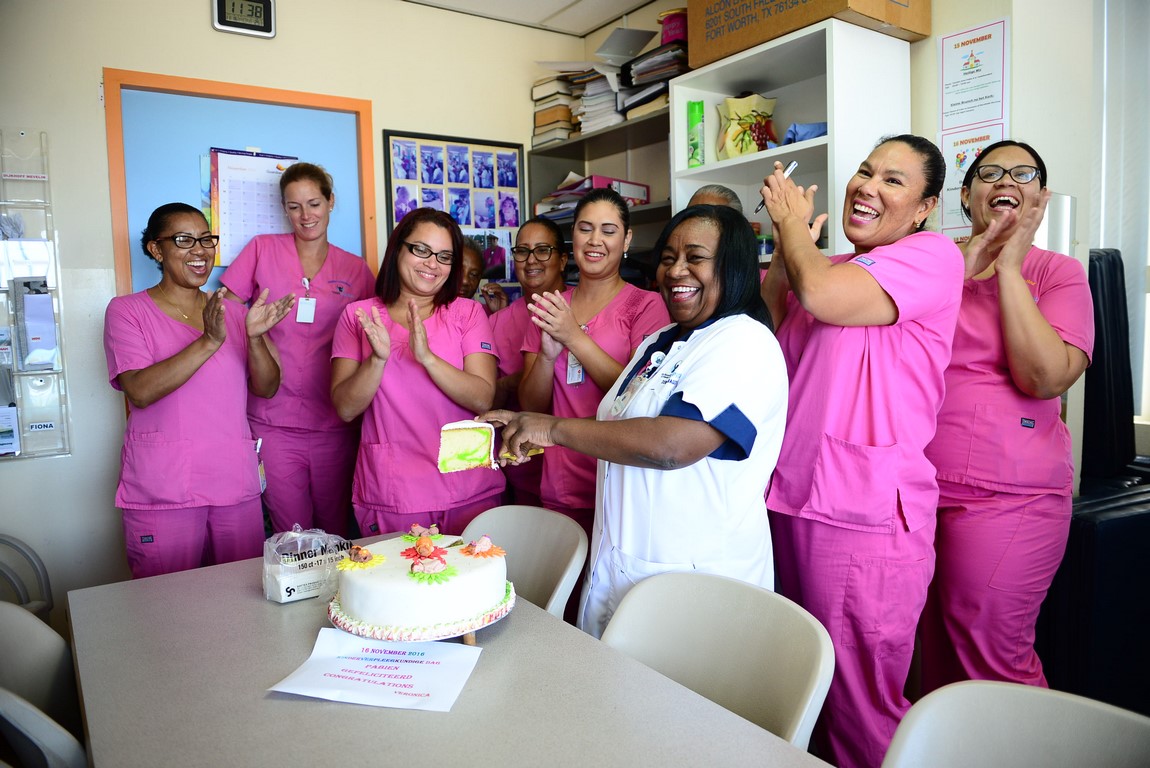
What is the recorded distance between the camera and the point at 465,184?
13.1ft

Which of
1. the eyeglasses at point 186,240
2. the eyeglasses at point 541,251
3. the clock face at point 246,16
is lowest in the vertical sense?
the eyeglasses at point 541,251

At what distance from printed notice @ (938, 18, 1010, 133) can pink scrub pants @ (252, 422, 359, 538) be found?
2457 mm

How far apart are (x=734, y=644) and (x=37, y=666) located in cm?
135

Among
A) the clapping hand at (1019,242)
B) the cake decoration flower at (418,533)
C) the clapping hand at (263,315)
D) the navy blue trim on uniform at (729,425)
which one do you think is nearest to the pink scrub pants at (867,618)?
the navy blue trim on uniform at (729,425)

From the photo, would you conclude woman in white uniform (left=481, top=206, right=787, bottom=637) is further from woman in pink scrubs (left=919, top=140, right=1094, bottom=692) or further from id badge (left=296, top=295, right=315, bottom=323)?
id badge (left=296, top=295, right=315, bottom=323)

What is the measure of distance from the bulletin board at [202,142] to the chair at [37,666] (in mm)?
1877

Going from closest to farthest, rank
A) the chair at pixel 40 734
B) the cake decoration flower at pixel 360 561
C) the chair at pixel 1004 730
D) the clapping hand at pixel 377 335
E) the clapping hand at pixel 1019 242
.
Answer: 1. the chair at pixel 1004 730
2. the chair at pixel 40 734
3. the cake decoration flower at pixel 360 561
4. the clapping hand at pixel 1019 242
5. the clapping hand at pixel 377 335

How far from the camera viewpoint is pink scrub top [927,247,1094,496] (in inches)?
Answer: 76.5

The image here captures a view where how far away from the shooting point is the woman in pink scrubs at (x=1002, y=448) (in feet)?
6.37

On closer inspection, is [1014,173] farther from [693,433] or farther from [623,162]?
[623,162]

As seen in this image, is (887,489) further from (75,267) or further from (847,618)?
(75,267)

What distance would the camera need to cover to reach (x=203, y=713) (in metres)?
1.22

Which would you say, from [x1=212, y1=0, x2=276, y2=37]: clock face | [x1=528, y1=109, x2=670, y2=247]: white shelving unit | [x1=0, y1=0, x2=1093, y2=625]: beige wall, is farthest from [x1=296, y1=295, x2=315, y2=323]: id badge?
[x1=528, y1=109, x2=670, y2=247]: white shelving unit

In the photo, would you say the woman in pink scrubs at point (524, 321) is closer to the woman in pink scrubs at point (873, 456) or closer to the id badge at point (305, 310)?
the id badge at point (305, 310)
